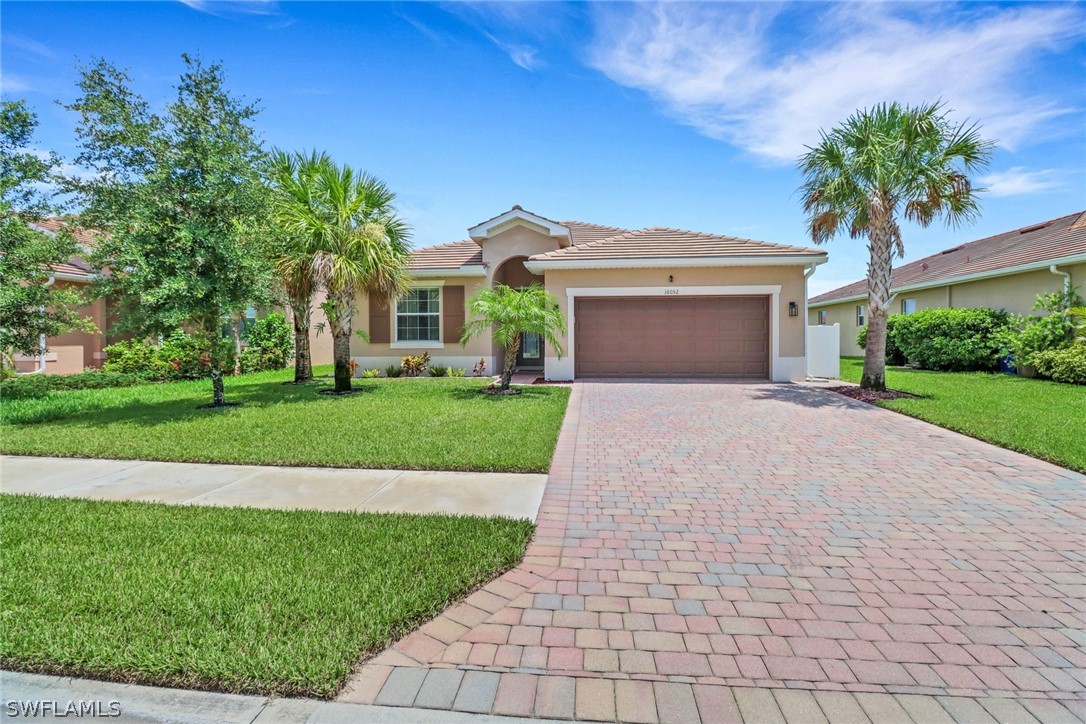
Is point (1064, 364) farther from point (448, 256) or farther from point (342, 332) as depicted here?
point (342, 332)

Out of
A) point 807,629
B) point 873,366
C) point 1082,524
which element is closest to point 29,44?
point 807,629

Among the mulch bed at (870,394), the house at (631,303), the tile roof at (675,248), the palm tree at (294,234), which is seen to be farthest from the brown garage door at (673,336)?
the palm tree at (294,234)

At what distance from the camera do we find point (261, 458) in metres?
6.51

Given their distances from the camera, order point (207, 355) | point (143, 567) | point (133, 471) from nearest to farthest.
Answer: point (143, 567)
point (133, 471)
point (207, 355)

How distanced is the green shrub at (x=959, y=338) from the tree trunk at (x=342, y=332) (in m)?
19.5

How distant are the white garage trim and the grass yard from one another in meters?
10.9

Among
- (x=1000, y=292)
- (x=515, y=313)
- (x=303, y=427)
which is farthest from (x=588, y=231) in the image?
(x=303, y=427)

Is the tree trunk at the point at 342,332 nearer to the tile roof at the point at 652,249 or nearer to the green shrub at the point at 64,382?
the tile roof at the point at 652,249

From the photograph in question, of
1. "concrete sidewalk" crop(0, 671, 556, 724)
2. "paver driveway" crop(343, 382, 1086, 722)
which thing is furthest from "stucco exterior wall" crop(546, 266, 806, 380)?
"concrete sidewalk" crop(0, 671, 556, 724)

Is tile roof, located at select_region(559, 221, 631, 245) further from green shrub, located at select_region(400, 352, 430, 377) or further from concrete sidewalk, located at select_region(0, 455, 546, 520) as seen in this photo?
concrete sidewalk, located at select_region(0, 455, 546, 520)

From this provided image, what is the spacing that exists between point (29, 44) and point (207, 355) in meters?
9.82

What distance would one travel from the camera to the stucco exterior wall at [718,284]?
14.8 meters

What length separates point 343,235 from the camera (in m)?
12.0

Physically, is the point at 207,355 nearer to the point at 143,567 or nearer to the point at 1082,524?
the point at 143,567
